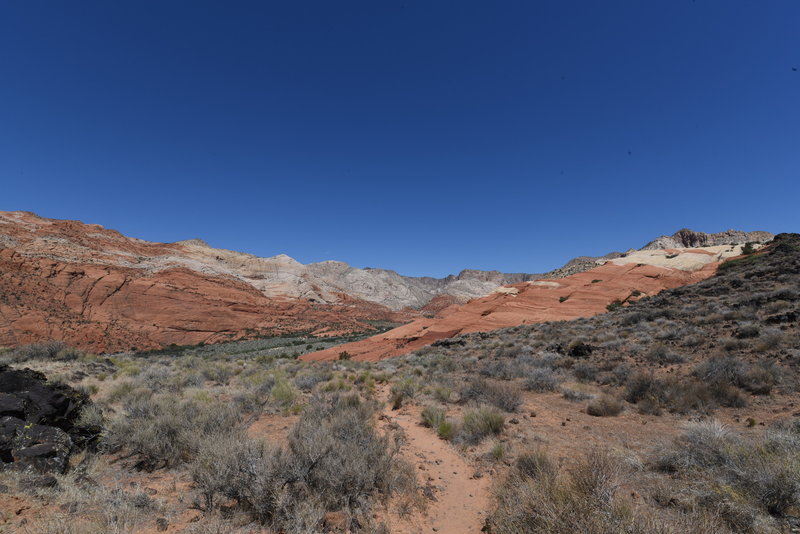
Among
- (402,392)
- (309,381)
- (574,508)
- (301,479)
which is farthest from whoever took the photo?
(309,381)

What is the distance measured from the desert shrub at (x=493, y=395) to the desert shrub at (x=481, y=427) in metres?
1.29

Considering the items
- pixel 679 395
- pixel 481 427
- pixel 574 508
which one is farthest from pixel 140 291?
pixel 679 395

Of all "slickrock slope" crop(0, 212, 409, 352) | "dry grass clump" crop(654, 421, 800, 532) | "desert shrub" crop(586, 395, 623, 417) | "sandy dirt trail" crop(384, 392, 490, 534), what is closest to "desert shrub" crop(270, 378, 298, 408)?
"sandy dirt trail" crop(384, 392, 490, 534)

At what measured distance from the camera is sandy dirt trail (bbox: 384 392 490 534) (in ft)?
12.3

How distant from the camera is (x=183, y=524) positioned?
3.39 metres

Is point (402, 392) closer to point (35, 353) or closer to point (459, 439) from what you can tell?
point (459, 439)

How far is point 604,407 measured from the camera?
270 inches

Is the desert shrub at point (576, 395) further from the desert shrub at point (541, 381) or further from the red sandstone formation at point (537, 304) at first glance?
the red sandstone formation at point (537, 304)

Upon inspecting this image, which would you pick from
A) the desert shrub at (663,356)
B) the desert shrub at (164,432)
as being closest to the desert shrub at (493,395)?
the desert shrub at (663,356)

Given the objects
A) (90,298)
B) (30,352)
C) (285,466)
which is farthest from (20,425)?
(90,298)

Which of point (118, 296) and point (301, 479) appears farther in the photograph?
point (118, 296)

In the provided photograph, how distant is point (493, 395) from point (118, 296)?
50.2m

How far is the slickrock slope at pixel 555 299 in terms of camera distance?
2664 cm

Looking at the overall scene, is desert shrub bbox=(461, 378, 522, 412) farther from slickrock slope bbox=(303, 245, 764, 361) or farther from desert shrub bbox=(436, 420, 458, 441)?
slickrock slope bbox=(303, 245, 764, 361)
